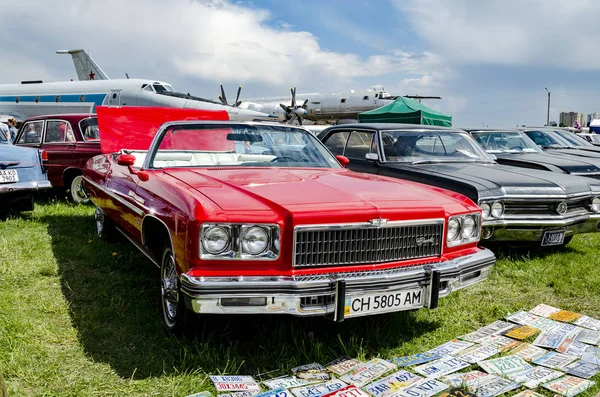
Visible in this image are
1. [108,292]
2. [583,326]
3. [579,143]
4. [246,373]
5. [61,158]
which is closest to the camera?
[246,373]

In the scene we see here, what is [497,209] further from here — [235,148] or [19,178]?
[19,178]

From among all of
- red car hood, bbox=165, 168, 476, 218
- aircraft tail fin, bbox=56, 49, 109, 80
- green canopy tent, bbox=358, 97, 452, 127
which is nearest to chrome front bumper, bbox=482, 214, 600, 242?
red car hood, bbox=165, 168, 476, 218

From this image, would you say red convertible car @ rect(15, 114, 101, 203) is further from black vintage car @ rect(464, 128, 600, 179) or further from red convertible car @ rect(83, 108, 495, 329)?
black vintage car @ rect(464, 128, 600, 179)

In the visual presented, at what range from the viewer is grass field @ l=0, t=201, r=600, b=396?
3.01 m

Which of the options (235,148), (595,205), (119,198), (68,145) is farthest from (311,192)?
(68,145)

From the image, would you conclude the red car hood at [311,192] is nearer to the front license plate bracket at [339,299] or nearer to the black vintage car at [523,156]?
the front license plate bracket at [339,299]

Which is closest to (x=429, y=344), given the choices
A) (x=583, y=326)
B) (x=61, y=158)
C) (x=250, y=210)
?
(x=583, y=326)

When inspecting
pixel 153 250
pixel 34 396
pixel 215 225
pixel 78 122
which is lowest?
pixel 34 396

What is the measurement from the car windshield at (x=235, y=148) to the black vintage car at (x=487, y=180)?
1.60m

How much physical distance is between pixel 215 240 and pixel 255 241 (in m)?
0.22

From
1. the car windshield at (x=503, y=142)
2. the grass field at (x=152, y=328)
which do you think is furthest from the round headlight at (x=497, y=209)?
the car windshield at (x=503, y=142)

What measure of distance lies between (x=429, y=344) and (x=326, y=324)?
0.73m

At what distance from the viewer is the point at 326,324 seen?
379 centimetres

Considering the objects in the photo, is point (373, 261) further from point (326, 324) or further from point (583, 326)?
point (583, 326)
